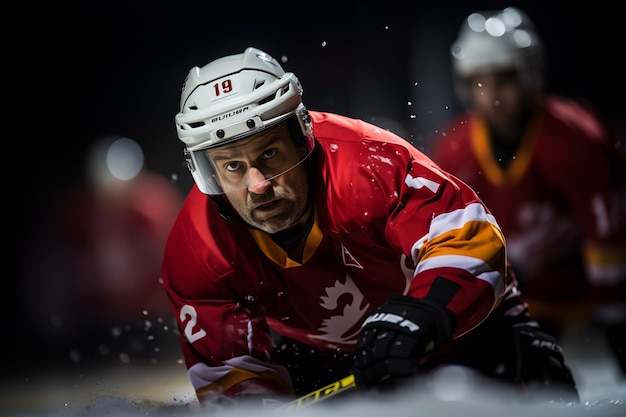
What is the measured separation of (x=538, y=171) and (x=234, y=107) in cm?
211

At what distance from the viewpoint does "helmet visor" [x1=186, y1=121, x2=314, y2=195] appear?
253cm

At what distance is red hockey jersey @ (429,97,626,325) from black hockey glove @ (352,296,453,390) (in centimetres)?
196

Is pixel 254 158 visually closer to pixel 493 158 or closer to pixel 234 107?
pixel 234 107

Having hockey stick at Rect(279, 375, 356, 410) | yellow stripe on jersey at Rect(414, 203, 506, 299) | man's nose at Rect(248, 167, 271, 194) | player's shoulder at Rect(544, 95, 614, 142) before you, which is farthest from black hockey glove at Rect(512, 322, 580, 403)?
player's shoulder at Rect(544, 95, 614, 142)

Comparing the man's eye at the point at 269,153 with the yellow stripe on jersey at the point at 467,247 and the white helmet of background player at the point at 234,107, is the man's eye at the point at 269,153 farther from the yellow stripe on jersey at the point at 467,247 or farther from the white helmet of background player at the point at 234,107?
the yellow stripe on jersey at the point at 467,247

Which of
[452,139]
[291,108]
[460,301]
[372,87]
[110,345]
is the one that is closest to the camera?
[460,301]

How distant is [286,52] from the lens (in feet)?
17.3

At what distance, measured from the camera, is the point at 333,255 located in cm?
267

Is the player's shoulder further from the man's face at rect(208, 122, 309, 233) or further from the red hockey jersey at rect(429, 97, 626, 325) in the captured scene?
the man's face at rect(208, 122, 309, 233)

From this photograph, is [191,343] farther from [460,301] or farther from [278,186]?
[460,301]

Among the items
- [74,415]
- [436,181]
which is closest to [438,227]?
[436,181]

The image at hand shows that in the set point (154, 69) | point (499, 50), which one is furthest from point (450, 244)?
point (154, 69)

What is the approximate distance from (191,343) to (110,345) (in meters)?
2.38

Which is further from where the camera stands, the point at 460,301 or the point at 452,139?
the point at 452,139
